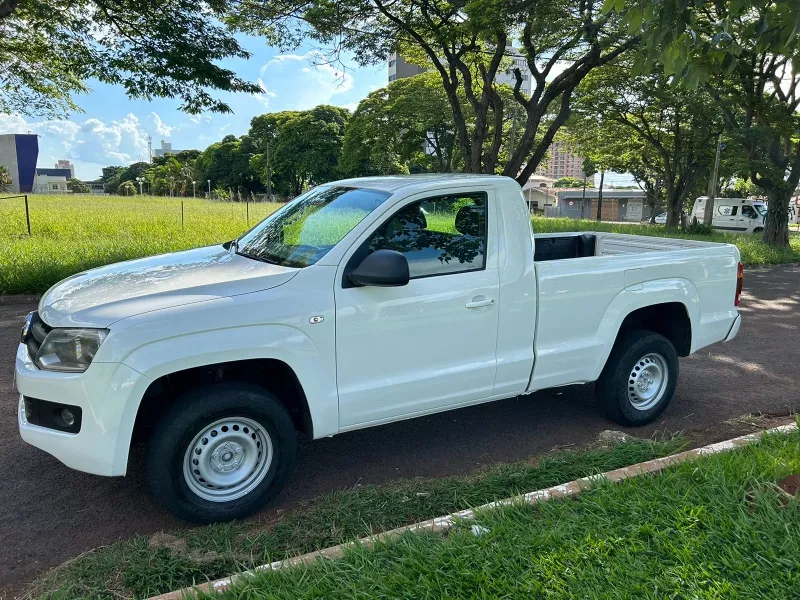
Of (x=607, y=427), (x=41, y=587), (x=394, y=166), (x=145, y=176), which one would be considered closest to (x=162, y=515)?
(x=41, y=587)

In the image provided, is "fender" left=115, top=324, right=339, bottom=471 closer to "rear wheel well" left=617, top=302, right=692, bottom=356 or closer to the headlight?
the headlight

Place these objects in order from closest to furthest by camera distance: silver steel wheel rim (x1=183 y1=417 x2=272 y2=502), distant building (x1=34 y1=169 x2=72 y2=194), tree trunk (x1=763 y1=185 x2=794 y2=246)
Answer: silver steel wheel rim (x1=183 y1=417 x2=272 y2=502)
tree trunk (x1=763 y1=185 x2=794 y2=246)
distant building (x1=34 y1=169 x2=72 y2=194)

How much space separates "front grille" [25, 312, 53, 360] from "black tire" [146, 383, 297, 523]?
80 centimetres

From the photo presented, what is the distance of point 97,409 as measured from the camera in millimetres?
2990

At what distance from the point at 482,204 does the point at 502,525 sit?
208cm

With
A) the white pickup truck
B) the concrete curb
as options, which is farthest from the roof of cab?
the concrete curb

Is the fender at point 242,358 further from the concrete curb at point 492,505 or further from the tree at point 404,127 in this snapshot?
the tree at point 404,127

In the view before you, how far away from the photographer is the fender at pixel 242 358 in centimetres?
302

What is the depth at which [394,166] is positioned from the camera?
46156mm

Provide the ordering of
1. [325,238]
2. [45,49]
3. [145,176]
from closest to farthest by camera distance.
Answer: [325,238] → [45,49] → [145,176]

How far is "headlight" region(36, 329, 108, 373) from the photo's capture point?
9.89 feet

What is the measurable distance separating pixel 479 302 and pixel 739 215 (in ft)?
123

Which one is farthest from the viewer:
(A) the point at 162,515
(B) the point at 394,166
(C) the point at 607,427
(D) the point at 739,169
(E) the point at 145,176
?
(E) the point at 145,176

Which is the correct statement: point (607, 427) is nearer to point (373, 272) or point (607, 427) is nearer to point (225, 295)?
point (373, 272)
